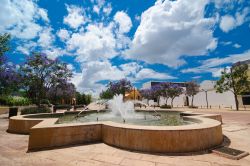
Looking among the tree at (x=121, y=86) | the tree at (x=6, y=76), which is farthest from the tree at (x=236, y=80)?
the tree at (x=6, y=76)

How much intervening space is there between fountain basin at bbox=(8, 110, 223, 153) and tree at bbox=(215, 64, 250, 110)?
2479cm

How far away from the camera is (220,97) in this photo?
4062 cm

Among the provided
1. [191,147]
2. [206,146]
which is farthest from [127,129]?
[206,146]

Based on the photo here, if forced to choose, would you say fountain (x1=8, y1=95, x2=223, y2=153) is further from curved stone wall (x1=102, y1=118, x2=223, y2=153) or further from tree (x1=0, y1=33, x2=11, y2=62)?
tree (x1=0, y1=33, x2=11, y2=62)

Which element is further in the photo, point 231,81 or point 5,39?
point 231,81

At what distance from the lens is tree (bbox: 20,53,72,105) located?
65.6 ft

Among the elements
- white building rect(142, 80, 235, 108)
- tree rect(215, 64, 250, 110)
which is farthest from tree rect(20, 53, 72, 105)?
white building rect(142, 80, 235, 108)

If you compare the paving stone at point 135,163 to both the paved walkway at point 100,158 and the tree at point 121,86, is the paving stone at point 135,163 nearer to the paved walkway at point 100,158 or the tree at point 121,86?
the paved walkway at point 100,158

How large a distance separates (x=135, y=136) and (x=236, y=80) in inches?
1138

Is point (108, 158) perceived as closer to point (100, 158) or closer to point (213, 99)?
point (100, 158)

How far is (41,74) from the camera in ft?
67.4

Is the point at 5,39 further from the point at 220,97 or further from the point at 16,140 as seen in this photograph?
the point at 220,97

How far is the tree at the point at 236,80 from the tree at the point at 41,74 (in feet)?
76.0

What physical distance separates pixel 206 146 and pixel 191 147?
1.85ft
